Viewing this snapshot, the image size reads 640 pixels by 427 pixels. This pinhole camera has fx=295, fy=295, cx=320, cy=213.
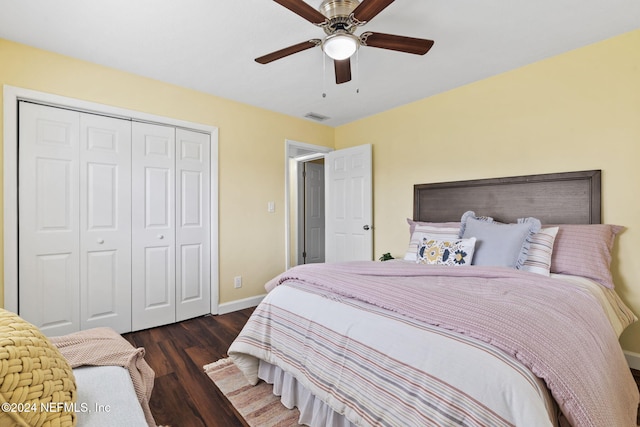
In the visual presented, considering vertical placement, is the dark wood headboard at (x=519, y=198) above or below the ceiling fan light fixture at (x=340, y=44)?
below

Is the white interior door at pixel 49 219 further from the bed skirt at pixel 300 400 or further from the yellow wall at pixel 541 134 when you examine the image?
the yellow wall at pixel 541 134

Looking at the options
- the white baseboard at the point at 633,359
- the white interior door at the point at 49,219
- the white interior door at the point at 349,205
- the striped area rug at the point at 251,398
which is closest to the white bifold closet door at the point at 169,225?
the white interior door at the point at 49,219

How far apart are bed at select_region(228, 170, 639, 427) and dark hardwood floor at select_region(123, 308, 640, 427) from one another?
0.28 metres

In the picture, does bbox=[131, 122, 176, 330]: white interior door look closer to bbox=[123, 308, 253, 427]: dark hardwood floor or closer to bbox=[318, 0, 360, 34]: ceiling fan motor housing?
bbox=[123, 308, 253, 427]: dark hardwood floor

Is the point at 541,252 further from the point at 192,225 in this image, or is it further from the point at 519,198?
the point at 192,225

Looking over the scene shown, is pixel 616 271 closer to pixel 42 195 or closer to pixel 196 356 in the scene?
pixel 196 356

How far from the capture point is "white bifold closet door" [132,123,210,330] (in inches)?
109

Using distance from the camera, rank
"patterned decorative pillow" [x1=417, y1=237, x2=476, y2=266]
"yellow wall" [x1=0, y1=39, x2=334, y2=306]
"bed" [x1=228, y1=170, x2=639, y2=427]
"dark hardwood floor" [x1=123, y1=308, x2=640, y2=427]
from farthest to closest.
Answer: "yellow wall" [x1=0, y1=39, x2=334, y2=306]
"patterned decorative pillow" [x1=417, y1=237, x2=476, y2=266]
"dark hardwood floor" [x1=123, y1=308, x2=640, y2=427]
"bed" [x1=228, y1=170, x2=639, y2=427]

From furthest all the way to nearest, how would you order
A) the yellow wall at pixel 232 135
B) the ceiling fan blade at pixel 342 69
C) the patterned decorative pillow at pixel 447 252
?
the yellow wall at pixel 232 135 < the patterned decorative pillow at pixel 447 252 < the ceiling fan blade at pixel 342 69

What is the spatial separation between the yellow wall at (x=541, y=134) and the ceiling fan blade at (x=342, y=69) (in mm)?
1536

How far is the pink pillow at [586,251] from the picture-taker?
6.52 ft

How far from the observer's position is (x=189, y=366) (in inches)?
84.4

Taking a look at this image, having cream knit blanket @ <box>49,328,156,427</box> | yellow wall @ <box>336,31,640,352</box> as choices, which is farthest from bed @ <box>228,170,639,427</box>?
cream knit blanket @ <box>49,328,156,427</box>

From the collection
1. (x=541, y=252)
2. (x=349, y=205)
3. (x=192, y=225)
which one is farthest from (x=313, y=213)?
(x=541, y=252)
